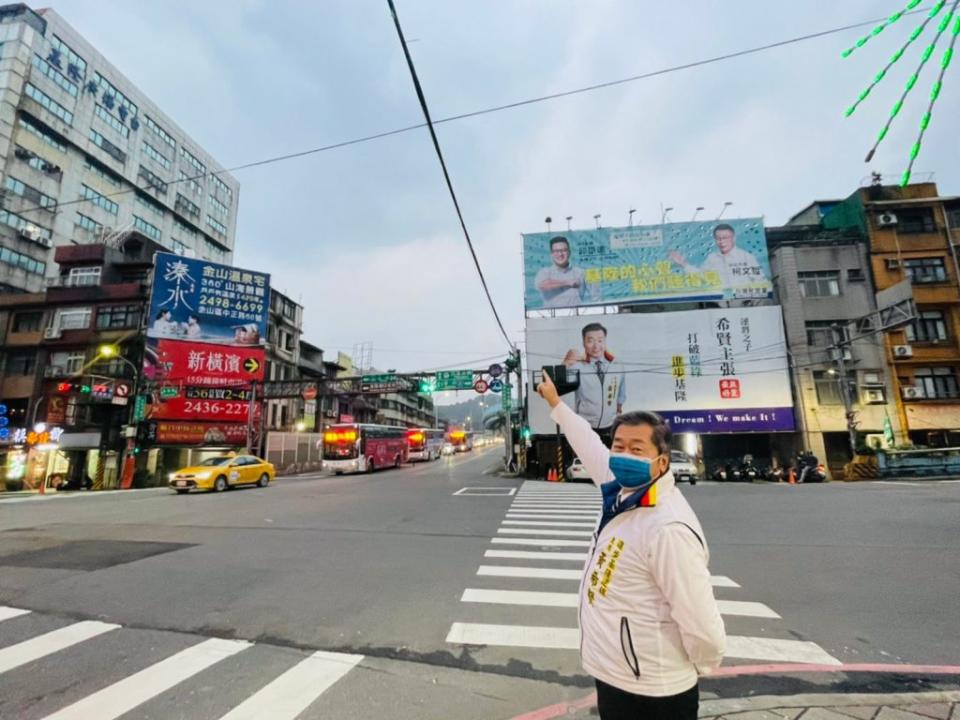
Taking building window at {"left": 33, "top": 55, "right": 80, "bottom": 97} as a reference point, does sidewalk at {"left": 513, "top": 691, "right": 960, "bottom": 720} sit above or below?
below

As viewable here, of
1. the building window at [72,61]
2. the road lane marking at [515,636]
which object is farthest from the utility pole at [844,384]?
the building window at [72,61]

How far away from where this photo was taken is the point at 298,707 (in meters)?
3.29

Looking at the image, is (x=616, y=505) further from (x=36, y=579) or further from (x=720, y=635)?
(x=36, y=579)

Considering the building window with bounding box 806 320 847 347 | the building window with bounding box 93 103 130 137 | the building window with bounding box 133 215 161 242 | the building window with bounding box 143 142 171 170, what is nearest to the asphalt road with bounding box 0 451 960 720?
the building window with bounding box 806 320 847 347

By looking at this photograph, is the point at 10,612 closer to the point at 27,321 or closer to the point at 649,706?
the point at 649,706

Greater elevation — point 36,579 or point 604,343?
point 604,343

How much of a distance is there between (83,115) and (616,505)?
6153 centimetres

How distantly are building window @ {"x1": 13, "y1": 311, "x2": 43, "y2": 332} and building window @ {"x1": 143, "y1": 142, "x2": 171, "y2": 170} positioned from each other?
2834 cm

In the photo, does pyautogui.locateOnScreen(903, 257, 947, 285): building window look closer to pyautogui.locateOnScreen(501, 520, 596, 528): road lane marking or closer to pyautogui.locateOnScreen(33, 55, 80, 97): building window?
pyautogui.locateOnScreen(501, 520, 596, 528): road lane marking

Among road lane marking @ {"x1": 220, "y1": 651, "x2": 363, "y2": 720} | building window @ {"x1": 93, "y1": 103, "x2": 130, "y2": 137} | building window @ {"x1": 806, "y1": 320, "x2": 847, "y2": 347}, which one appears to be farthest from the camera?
building window @ {"x1": 93, "y1": 103, "x2": 130, "y2": 137}

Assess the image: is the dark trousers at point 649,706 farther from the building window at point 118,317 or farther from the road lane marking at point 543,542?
the building window at point 118,317

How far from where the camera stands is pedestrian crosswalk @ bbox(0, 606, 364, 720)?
329 centimetres

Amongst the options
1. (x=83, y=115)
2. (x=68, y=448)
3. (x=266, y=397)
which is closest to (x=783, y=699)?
(x=266, y=397)

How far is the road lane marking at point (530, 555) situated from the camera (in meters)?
7.67
